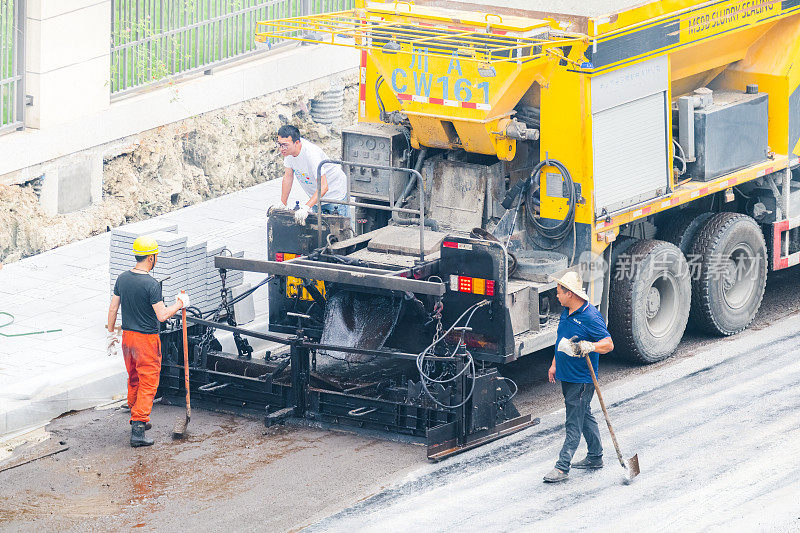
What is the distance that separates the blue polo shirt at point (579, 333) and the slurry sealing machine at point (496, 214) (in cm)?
74

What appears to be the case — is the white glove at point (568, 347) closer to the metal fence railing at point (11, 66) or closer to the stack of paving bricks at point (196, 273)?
the stack of paving bricks at point (196, 273)

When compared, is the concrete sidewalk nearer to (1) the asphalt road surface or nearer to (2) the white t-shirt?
(1) the asphalt road surface

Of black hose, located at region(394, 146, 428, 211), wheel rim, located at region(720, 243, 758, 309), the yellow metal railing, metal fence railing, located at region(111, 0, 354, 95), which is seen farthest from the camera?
metal fence railing, located at region(111, 0, 354, 95)

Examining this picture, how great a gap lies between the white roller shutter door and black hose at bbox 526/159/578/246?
0.62 ft

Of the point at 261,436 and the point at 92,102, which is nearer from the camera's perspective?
the point at 261,436

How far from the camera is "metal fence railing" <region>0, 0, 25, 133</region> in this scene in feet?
47.0

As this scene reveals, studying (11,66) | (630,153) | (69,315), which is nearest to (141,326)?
(69,315)

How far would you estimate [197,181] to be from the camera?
16.8 metres

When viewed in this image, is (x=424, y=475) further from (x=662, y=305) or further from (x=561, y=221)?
(x=662, y=305)

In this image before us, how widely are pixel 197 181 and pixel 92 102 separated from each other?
192 centimetres

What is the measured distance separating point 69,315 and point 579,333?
5.10 metres

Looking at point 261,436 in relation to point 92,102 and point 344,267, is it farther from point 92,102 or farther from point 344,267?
point 92,102

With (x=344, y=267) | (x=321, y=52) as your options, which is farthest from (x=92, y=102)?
(x=344, y=267)

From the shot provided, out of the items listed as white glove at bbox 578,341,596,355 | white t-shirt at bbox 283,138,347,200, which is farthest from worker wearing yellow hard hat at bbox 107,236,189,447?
white glove at bbox 578,341,596,355
